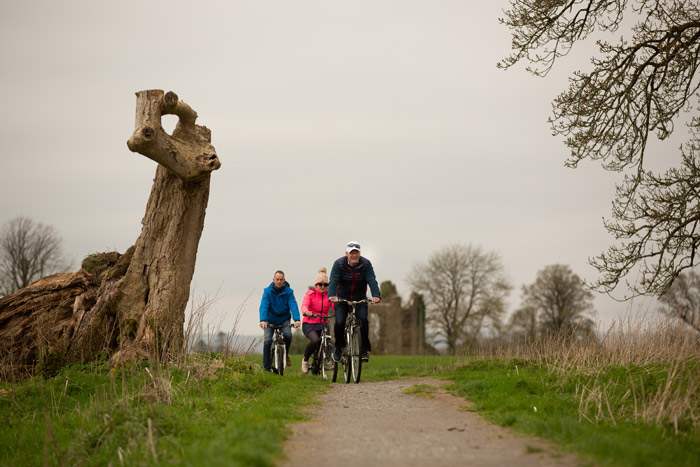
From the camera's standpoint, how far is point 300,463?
6.17 metres

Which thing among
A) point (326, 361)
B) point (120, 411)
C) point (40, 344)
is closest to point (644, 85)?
point (326, 361)

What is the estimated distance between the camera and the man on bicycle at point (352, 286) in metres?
12.5

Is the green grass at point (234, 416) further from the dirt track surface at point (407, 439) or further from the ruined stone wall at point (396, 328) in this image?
the ruined stone wall at point (396, 328)

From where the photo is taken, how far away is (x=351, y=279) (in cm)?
1263

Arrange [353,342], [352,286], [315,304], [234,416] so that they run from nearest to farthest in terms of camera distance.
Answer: [234,416]
[353,342]
[352,286]
[315,304]

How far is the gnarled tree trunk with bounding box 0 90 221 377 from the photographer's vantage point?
13.8 m

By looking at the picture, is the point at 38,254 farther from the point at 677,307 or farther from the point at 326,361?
the point at 677,307

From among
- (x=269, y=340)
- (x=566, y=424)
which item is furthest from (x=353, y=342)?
(x=566, y=424)

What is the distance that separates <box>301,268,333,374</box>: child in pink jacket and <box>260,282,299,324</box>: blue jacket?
0.55 meters

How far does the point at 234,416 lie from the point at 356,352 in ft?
14.5

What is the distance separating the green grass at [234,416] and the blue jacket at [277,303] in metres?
1.46

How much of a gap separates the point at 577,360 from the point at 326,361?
16.9 ft

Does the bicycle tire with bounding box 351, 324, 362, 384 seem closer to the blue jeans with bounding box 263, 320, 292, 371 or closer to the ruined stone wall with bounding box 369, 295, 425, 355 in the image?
the blue jeans with bounding box 263, 320, 292, 371

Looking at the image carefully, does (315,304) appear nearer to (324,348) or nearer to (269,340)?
(324,348)
